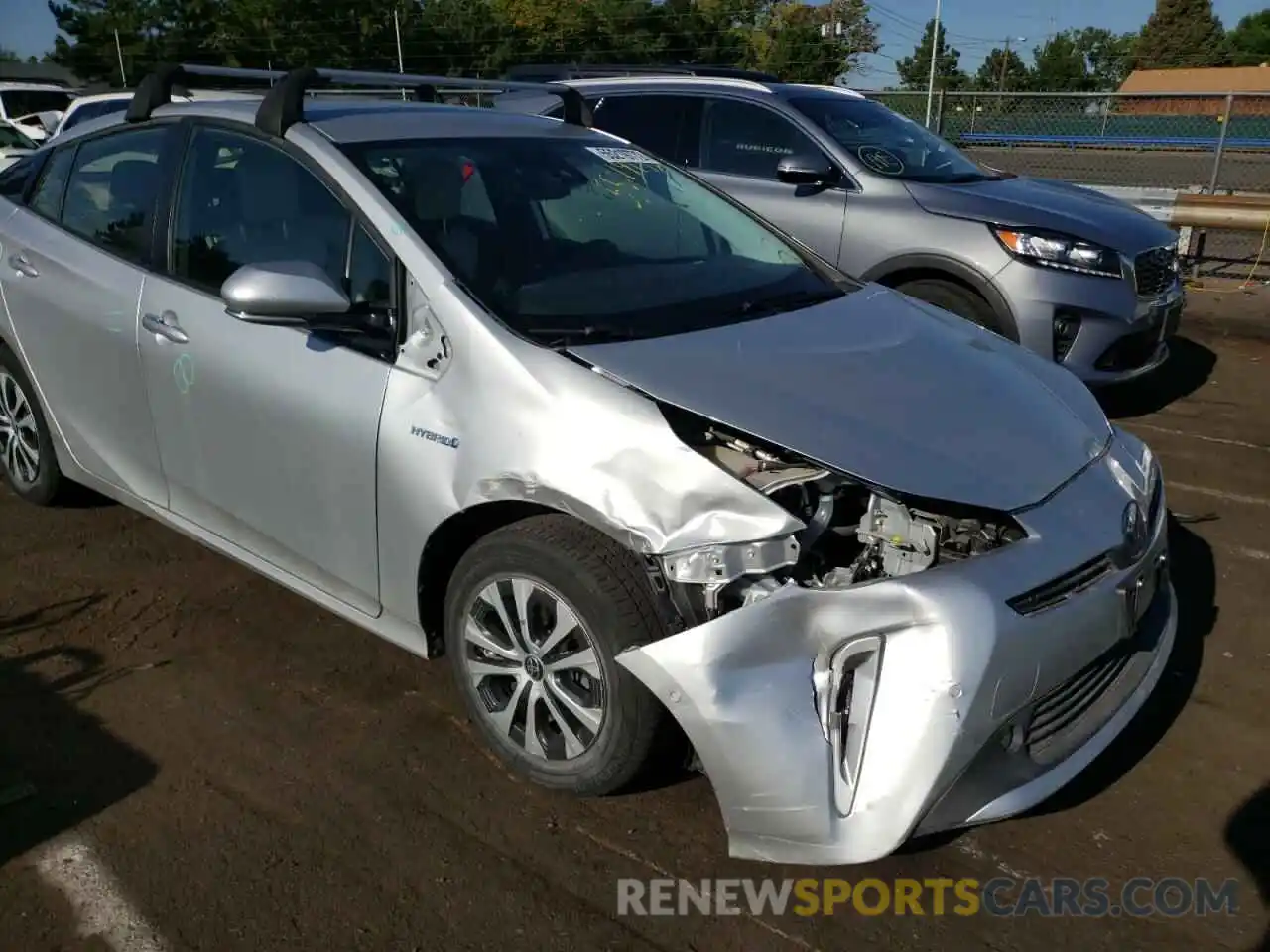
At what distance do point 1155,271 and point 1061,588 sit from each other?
442cm

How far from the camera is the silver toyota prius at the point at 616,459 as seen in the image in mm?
2314

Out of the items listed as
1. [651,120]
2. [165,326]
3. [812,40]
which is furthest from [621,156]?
[812,40]

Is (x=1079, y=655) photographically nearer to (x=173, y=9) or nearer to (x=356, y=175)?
(x=356, y=175)

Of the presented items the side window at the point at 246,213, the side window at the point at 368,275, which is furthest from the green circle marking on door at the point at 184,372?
the side window at the point at 368,275

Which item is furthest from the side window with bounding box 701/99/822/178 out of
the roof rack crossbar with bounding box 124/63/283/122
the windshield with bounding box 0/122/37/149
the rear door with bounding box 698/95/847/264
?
the windshield with bounding box 0/122/37/149

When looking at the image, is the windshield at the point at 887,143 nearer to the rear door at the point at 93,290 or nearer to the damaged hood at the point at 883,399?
the damaged hood at the point at 883,399

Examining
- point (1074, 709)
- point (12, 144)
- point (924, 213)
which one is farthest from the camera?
point (12, 144)

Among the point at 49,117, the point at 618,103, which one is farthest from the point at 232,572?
the point at 49,117

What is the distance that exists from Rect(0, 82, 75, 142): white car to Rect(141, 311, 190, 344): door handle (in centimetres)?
1634

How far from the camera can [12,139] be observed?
47.3 feet

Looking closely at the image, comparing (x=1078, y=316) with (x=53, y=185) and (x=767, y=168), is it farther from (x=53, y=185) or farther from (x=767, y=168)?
(x=53, y=185)

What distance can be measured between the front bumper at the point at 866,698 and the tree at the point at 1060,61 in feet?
179

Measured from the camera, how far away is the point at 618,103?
7.40m

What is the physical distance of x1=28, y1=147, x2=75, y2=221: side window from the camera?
13.8 feet
